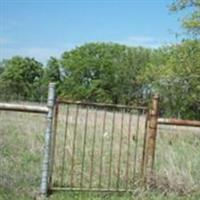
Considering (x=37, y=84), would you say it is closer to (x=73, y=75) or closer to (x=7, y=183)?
(x=73, y=75)

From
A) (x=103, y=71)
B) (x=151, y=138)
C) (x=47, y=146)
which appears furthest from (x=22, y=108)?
(x=103, y=71)

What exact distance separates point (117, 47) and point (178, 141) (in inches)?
3336

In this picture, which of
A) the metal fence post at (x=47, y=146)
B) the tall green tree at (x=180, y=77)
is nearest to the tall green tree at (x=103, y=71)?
the tall green tree at (x=180, y=77)

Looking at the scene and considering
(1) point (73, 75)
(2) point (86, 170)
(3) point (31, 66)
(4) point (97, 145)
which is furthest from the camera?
(3) point (31, 66)

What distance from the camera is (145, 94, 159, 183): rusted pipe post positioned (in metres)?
8.63

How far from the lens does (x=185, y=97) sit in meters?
33.0

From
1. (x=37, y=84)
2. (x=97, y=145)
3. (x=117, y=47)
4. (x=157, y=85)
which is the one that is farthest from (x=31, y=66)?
(x=97, y=145)

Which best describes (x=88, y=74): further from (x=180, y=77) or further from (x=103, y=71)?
(x=180, y=77)

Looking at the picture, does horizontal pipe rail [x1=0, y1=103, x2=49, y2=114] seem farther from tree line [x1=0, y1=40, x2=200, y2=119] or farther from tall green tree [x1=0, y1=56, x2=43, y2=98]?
tall green tree [x1=0, y1=56, x2=43, y2=98]

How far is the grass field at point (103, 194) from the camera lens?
832 centimetres

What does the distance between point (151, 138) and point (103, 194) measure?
112 cm

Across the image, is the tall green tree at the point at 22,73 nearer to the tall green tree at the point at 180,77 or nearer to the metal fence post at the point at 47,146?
the tall green tree at the point at 180,77

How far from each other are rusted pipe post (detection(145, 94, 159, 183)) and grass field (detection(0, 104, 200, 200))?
0.65 feet

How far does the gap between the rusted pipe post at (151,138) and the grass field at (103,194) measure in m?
0.20
